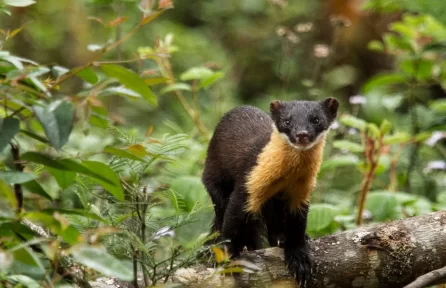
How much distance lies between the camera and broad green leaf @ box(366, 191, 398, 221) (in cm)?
507

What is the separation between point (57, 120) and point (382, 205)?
11.0 feet

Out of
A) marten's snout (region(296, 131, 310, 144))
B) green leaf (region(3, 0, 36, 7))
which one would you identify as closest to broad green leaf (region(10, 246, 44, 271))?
green leaf (region(3, 0, 36, 7))

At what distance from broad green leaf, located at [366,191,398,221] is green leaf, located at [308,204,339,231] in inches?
23.4

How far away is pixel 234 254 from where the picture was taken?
13.1 ft

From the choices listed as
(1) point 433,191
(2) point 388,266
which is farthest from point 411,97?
(2) point 388,266

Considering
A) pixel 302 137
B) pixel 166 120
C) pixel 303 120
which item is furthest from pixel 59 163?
pixel 166 120

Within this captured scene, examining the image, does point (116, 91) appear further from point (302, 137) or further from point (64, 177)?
point (302, 137)

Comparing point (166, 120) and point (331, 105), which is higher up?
point (331, 105)

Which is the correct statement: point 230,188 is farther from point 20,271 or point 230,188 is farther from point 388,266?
point 20,271

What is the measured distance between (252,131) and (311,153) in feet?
1.95

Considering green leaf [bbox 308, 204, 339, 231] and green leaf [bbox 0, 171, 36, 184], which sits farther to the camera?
green leaf [bbox 308, 204, 339, 231]

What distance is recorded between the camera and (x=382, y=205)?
5113mm

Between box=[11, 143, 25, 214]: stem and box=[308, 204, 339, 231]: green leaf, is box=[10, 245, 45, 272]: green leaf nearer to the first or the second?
box=[11, 143, 25, 214]: stem

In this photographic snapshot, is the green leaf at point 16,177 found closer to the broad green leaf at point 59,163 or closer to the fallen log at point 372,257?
the broad green leaf at point 59,163
